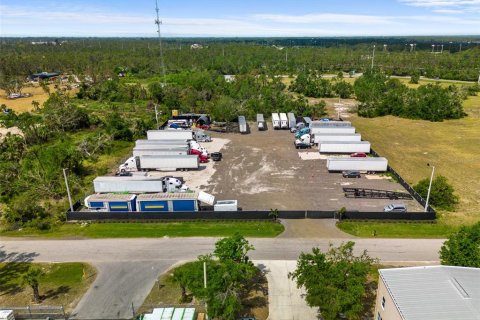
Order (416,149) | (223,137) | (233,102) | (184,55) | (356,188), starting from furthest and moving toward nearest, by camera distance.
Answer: (184,55) → (233,102) → (223,137) → (416,149) → (356,188)

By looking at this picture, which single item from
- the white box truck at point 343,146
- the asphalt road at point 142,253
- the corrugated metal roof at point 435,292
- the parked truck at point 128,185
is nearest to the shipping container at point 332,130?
the white box truck at point 343,146

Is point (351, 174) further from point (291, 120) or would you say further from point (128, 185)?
point (128, 185)

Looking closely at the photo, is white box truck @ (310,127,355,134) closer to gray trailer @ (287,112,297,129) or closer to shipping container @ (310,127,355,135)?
shipping container @ (310,127,355,135)

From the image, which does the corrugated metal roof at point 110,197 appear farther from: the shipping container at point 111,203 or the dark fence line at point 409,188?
the dark fence line at point 409,188

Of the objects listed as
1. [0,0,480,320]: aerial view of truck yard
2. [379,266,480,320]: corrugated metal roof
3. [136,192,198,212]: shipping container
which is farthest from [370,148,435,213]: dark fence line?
[136,192,198,212]: shipping container

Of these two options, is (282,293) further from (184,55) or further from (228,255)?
(184,55)

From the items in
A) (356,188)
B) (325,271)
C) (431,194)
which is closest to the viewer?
(325,271)

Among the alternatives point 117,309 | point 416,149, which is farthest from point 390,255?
point 416,149
